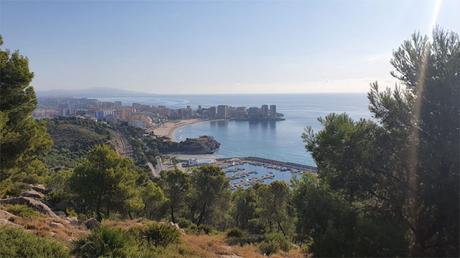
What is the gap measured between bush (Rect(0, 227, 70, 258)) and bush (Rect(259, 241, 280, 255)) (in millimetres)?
5232

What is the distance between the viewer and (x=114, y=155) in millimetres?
15062

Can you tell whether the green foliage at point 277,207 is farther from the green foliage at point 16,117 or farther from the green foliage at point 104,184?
the green foliage at point 16,117

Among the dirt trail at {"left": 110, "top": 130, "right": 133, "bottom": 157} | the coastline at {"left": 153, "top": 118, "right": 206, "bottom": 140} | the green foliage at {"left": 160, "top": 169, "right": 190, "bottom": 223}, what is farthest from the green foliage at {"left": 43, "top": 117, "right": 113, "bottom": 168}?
the coastline at {"left": 153, "top": 118, "right": 206, "bottom": 140}

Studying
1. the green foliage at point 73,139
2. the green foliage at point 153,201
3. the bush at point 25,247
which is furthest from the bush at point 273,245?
the green foliage at point 73,139

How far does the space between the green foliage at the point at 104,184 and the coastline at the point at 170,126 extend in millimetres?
101299

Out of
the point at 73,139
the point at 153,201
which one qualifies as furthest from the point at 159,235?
the point at 73,139

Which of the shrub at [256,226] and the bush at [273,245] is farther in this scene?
the shrub at [256,226]

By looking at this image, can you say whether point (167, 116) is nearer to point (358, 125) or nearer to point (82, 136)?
point (82, 136)

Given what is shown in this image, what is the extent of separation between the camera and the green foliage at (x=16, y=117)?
10609 millimetres

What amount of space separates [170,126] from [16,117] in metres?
127

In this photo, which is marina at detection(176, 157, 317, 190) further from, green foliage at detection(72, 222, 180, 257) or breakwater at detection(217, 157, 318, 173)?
green foliage at detection(72, 222, 180, 257)

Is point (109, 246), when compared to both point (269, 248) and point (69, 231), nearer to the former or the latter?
point (69, 231)

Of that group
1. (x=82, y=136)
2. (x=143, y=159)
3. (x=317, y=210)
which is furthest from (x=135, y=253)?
(x=82, y=136)

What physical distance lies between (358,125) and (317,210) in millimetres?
2497
